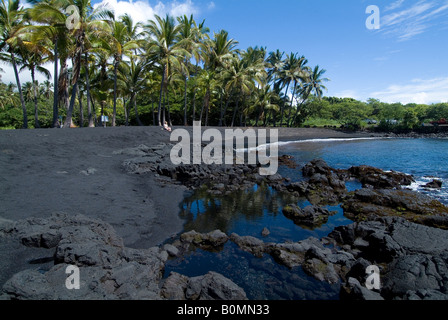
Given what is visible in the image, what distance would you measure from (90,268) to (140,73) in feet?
96.6

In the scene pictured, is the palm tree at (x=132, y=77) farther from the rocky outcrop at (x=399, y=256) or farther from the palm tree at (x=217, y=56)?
the rocky outcrop at (x=399, y=256)

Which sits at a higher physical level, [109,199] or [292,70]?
[292,70]

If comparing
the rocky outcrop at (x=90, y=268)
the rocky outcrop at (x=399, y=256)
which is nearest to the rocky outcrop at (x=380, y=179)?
the rocky outcrop at (x=399, y=256)

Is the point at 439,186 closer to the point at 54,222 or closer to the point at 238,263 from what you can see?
the point at 238,263

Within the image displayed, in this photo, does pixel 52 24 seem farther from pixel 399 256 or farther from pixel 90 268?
pixel 399 256

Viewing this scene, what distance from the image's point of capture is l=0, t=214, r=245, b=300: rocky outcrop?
3.83 meters

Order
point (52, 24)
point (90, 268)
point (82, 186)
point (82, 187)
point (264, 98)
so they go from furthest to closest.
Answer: point (264, 98) → point (52, 24) → point (82, 186) → point (82, 187) → point (90, 268)

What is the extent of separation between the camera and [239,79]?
1347 inches

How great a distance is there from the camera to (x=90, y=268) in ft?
14.8

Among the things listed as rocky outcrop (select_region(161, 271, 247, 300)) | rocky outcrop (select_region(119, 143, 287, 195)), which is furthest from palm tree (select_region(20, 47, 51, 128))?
rocky outcrop (select_region(161, 271, 247, 300))

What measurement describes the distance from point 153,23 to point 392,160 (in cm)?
2900

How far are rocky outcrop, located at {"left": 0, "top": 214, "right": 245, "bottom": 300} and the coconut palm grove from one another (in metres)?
16.8

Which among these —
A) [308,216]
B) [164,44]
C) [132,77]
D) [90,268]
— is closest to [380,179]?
[308,216]

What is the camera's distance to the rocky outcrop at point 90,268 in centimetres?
383
